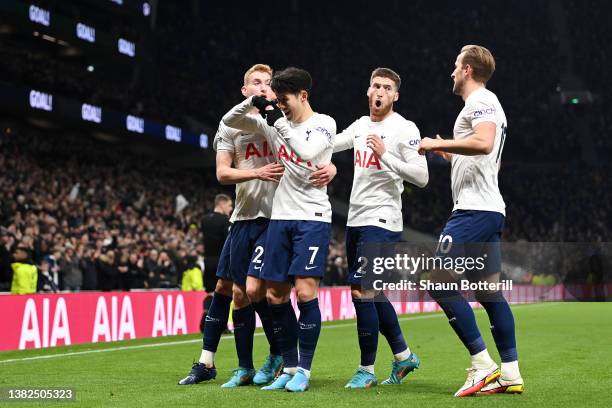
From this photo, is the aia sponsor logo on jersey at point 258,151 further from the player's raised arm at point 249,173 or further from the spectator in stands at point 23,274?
the spectator in stands at point 23,274

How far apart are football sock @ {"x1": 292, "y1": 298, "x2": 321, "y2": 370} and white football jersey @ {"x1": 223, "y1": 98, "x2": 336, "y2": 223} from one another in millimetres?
634

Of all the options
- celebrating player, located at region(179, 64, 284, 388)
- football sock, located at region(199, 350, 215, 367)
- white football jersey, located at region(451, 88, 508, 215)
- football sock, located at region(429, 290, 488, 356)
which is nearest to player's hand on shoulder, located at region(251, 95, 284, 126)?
celebrating player, located at region(179, 64, 284, 388)

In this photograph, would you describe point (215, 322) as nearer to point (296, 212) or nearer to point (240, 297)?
point (240, 297)

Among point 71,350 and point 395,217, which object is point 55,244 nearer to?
point 71,350

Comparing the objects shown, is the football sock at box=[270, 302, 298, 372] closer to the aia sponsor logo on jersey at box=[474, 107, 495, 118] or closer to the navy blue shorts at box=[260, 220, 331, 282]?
the navy blue shorts at box=[260, 220, 331, 282]

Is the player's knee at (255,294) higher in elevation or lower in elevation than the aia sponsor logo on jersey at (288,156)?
lower

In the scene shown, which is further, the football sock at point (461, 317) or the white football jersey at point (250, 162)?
the white football jersey at point (250, 162)

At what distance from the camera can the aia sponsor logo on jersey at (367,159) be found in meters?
7.61

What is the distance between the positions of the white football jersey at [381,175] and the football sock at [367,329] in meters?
0.60

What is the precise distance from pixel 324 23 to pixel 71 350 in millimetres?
40958

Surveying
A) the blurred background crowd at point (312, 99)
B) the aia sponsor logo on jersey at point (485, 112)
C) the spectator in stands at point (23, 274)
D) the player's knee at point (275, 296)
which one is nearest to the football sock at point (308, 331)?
the player's knee at point (275, 296)

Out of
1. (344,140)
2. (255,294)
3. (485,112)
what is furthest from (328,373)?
(485,112)

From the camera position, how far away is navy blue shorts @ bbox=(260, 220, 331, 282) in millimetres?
7039

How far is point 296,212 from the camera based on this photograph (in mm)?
7141
